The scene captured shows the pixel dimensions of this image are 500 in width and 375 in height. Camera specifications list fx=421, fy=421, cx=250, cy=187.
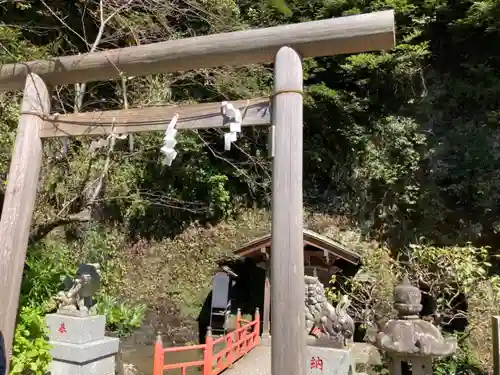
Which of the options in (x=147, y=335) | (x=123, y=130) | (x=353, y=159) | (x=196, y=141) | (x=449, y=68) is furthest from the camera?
(x=449, y=68)

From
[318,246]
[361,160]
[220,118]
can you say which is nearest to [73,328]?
[220,118]

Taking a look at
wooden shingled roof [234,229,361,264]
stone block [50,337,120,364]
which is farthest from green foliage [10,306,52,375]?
wooden shingled roof [234,229,361,264]

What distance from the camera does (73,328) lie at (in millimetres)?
5527

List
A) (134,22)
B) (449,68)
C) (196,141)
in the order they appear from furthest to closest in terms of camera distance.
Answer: (449,68) → (196,141) → (134,22)

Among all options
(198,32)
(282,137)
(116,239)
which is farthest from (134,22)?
(116,239)

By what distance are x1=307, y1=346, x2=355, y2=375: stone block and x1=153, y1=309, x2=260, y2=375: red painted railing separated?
80.8 inches

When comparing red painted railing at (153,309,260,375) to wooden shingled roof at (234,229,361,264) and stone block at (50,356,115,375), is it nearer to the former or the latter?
stone block at (50,356,115,375)

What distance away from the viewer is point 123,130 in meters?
3.17

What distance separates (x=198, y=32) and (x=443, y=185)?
7.89 meters

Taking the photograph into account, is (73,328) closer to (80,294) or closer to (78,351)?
(78,351)

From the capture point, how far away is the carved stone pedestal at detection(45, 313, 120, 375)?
538 centimetres

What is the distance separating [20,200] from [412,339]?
139 inches

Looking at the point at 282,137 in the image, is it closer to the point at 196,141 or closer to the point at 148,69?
the point at 148,69

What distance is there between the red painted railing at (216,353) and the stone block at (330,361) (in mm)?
2052
